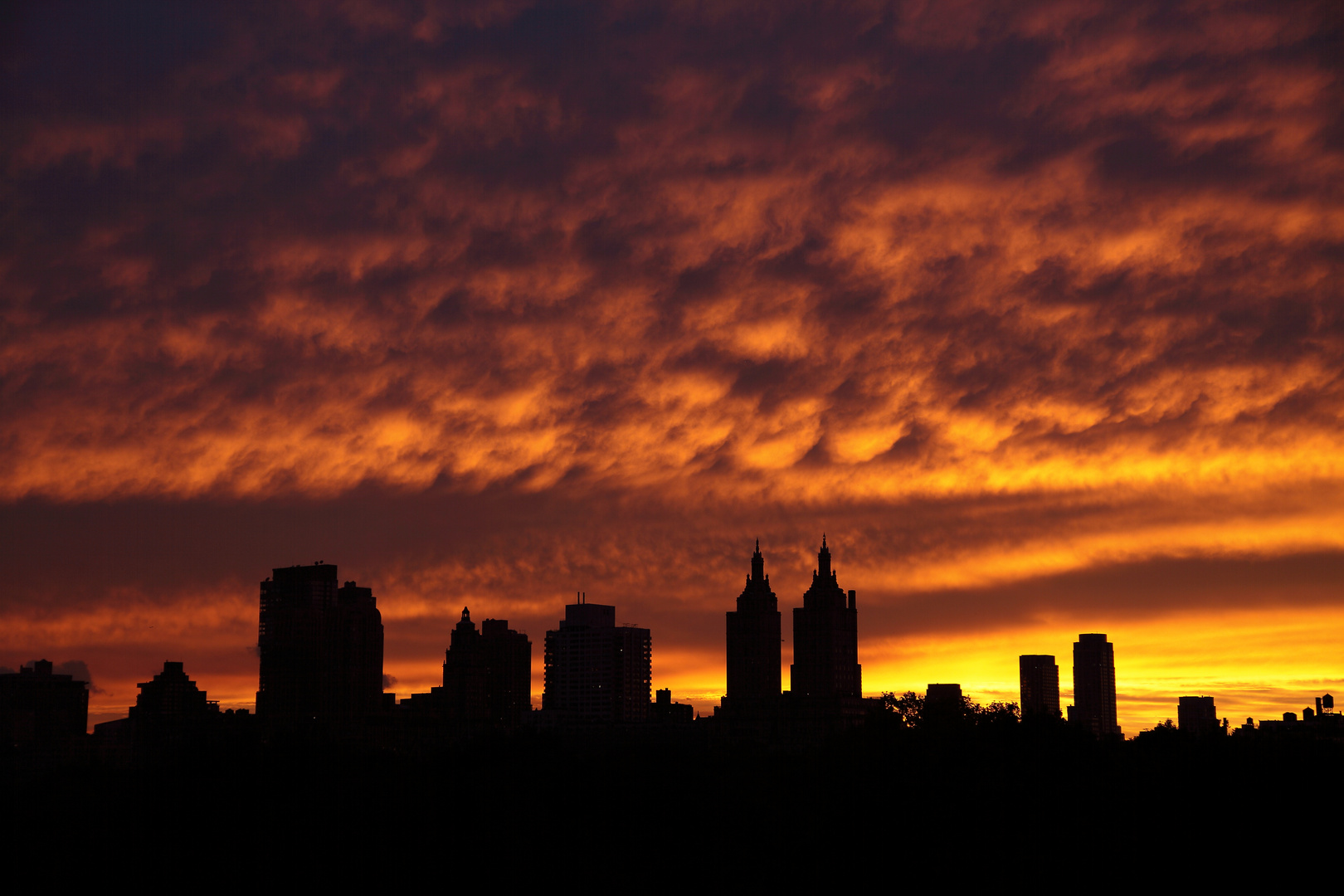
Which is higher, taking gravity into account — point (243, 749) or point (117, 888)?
point (243, 749)

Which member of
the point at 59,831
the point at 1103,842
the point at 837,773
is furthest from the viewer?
the point at 837,773

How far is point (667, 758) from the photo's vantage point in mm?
110812

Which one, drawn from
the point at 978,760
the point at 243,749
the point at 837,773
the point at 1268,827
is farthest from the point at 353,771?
the point at 1268,827

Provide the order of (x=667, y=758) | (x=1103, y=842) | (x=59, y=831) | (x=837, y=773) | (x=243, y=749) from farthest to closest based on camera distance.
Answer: (x=667, y=758) → (x=243, y=749) → (x=837, y=773) → (x=59, y=831) → (x=1103, y=842)

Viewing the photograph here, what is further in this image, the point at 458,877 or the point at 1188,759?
the point at 1188,759

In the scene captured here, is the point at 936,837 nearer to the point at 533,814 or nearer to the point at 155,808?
the point at 533,814

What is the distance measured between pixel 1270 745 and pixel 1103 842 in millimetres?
34214

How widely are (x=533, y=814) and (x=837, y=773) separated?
1939 centimetres

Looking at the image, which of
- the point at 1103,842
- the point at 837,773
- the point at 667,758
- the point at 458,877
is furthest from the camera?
the point at 667,758

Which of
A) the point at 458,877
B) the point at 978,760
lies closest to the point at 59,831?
Answer: the point at 458,877

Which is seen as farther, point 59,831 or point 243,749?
point 243,749

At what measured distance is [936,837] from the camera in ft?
249

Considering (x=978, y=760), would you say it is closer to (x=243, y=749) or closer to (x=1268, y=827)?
(x=1268, y=827)

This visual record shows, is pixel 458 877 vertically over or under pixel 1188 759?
under
